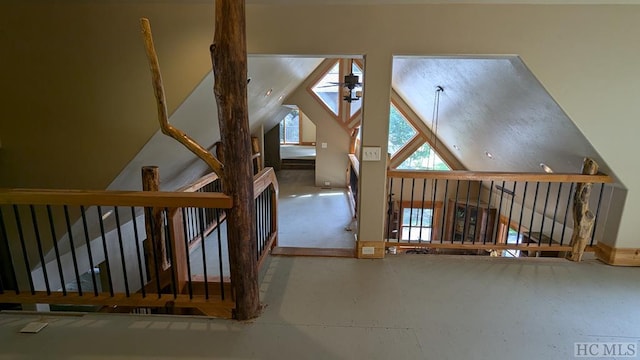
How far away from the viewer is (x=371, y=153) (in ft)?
9.58

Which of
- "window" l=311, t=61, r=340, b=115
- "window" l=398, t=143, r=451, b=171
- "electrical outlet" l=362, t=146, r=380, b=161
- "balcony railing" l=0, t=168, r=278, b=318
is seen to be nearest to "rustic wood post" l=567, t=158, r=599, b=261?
"electrical outlet" l=362, t=146, r=380, b=161

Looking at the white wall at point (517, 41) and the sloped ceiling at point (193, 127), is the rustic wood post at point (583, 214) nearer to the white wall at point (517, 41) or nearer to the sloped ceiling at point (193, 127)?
the white wall at point (517, 41)

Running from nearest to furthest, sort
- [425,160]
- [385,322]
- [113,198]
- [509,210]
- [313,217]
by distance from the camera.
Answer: [113,198], [385,322], [509,210], [313,217], [425,160]

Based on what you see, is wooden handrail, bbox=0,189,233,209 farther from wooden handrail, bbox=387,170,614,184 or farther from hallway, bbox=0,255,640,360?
wooden handrail, bbox=387,170,614,184

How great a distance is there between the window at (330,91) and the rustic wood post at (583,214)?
5.50m

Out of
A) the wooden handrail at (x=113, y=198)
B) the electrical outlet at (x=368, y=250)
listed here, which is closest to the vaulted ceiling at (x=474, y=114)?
the wooden handrail at (x=113, y=198)

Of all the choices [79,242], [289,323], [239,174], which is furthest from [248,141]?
[79,242]

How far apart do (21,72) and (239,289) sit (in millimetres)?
2768

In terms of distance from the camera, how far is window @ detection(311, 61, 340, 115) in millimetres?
7758

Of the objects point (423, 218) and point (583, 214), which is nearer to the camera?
point (583, 214)

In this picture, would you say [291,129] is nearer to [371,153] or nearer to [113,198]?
[371,153]

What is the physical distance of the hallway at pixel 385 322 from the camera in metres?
1.92

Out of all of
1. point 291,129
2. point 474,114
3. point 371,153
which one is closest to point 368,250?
point 371,153

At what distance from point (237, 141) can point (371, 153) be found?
4.60ft
